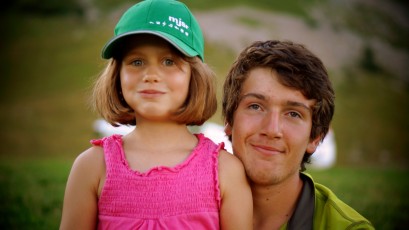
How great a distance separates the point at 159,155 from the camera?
7.77 feet

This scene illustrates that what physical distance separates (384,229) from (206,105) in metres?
2.95

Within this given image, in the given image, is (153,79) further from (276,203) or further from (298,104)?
(276,203)

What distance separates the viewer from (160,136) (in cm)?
241

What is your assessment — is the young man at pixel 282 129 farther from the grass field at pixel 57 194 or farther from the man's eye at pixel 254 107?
the grass field at pixel 57 194

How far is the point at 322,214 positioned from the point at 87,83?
353 inches

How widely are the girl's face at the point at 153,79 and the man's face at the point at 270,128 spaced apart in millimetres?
505

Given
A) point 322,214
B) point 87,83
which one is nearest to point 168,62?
point 322,214

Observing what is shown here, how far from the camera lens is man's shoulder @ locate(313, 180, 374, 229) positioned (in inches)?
97.2

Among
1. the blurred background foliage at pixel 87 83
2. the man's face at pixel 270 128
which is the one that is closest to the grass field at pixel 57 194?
the blurred background foliage at pixel 87 83

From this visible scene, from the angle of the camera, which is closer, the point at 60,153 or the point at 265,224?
the point at 265,224

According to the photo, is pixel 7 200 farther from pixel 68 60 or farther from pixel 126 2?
pixel 126 2

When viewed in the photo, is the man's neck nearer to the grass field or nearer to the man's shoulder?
the man's shoulder

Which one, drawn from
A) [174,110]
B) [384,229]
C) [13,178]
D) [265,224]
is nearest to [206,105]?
[174,110]

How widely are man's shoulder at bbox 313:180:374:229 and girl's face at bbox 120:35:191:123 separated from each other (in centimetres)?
102
